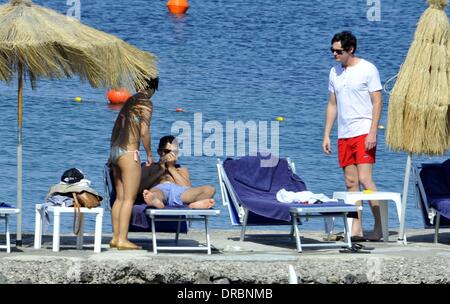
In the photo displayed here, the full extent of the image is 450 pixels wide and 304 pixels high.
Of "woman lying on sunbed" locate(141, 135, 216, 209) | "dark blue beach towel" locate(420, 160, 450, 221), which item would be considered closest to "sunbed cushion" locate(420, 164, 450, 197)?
"dark blue beach towel" locate(420, 160, 450, 221)

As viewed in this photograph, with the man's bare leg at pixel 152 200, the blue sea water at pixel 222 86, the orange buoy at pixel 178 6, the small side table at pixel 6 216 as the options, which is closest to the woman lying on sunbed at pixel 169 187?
the man's bare leg at pixel 152 200

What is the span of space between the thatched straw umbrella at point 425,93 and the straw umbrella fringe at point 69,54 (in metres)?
2.05

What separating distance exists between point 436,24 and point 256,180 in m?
1.99

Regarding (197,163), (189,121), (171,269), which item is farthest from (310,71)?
(171,269)

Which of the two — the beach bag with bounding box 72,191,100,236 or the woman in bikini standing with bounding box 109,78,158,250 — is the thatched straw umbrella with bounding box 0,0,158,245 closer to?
the woman in bikini standing with bounding box 109,78,158,250

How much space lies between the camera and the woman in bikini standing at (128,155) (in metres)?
9.12

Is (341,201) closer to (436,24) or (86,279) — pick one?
(436,24)

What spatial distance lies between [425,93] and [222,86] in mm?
16750

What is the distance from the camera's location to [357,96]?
9953 millimetres

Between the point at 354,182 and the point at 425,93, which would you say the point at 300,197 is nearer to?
the point at 354,182

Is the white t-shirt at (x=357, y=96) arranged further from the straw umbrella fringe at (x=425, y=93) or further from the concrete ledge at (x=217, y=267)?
the concrete ledge at (x=217, y=267)

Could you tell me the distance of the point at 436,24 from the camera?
9703 mm

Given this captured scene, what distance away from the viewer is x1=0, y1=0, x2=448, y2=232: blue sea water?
738 inches

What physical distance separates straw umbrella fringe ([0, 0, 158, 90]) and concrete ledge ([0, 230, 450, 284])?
1333 mm
